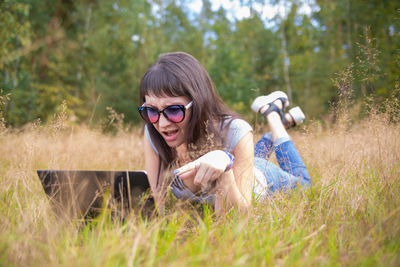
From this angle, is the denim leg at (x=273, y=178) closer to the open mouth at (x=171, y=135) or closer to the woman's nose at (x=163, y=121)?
the open mouth at (x=171, y=135)

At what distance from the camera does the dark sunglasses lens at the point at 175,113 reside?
1.85m

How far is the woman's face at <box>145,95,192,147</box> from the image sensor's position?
1.90 meters

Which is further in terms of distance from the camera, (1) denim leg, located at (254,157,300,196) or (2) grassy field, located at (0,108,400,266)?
(1) denim leg, located at (254,157,300,196)

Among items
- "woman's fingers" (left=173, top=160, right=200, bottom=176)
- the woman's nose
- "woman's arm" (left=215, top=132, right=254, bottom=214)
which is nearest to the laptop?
"woman's fingers" (left=173, top=160, right=200, bottom=176)

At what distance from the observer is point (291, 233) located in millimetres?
1251

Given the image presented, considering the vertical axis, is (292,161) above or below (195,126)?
below

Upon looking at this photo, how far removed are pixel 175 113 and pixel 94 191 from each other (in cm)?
76

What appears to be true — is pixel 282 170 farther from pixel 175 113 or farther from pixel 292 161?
pixel 175 113

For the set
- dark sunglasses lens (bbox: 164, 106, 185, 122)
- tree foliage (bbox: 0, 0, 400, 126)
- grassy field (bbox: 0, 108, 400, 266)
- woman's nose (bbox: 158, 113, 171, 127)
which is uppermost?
tree foliage (bbox: 0, 0, 400, 126)

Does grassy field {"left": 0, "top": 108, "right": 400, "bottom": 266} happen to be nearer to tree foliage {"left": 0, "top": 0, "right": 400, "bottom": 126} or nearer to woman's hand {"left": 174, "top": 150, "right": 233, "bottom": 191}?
woman's hand {"left": 174, "top": 150, "right": 233, "bottom": 191}

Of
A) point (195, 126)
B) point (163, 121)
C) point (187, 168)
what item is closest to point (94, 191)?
point (187, 168)

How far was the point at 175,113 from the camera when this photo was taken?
1.87 metres

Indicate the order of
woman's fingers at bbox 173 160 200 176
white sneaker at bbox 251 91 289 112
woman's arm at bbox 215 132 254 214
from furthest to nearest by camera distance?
1. white sneaker at bbox 251 91 289 112
2. woman's arm at bbox 215 132 254 214
3. woman's fingers at bbox 173 160 200 176

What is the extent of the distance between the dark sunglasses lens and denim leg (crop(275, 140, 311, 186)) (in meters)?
1.05
